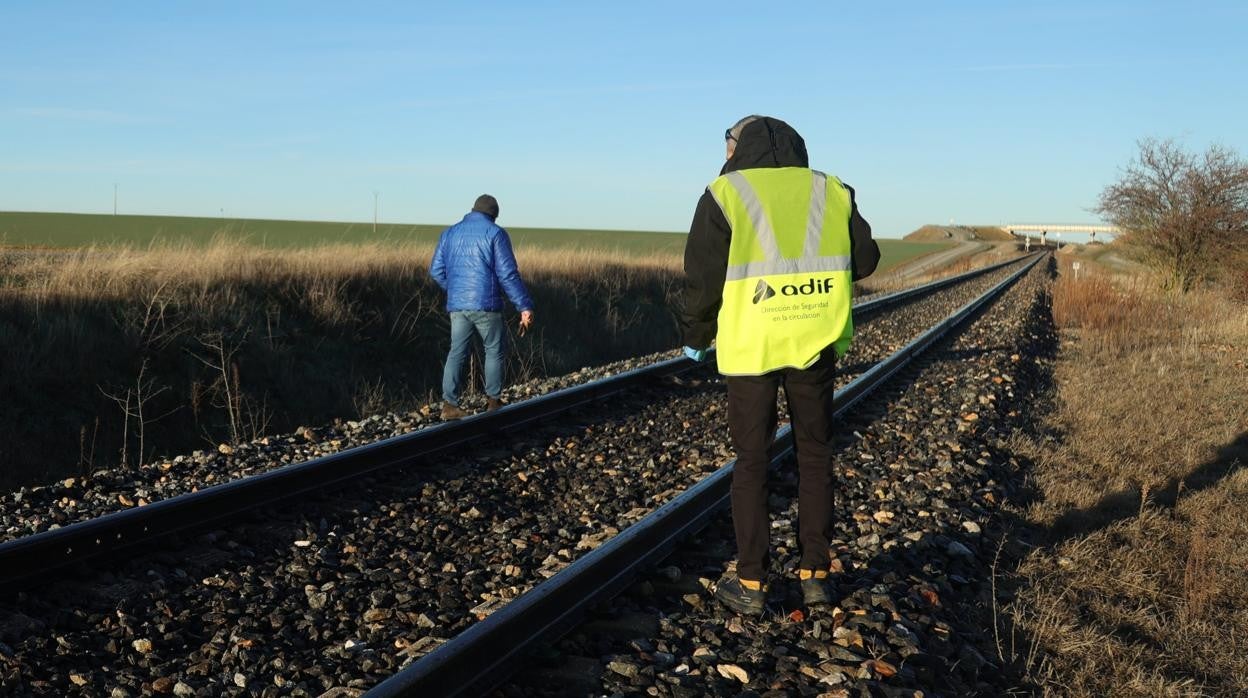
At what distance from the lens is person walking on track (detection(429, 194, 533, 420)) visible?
8695mm

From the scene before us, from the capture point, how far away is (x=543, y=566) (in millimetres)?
5023

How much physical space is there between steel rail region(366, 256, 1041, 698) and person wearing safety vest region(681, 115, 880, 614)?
0.82 metres

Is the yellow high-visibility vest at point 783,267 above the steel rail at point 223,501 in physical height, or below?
above

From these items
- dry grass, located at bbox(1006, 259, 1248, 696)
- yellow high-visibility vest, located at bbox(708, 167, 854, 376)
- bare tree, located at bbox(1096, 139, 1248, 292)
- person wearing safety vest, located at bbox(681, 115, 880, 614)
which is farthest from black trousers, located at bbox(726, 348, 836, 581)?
bare tree, located at bbox(1096, 139, 1248, 292)

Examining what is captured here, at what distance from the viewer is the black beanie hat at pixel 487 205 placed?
877 centimetres

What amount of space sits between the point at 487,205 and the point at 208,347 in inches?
171

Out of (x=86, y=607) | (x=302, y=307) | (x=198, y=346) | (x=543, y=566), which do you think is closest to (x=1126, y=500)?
(x=543, y=566)

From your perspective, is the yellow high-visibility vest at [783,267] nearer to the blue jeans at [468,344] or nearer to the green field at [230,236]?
the blue jeans at [468,344]

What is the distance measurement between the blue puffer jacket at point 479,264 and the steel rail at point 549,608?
3132 millimetres

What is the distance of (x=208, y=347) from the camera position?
11.3 m

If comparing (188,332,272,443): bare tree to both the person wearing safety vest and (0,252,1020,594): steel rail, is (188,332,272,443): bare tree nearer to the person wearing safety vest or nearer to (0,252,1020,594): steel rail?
(0,252,1020,594): steel rail

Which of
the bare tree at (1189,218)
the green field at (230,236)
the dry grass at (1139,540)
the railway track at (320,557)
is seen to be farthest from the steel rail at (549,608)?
the bare tree at (1189,218)

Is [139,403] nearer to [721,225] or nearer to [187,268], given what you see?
[187,268]

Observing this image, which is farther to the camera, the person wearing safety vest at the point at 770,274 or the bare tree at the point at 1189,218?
the bare tree at the point at 1189,218
